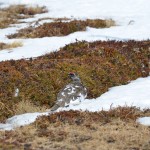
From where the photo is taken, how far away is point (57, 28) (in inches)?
875

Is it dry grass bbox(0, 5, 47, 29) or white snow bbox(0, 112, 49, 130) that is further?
dry grass bbox(0, 5, 47, 29)

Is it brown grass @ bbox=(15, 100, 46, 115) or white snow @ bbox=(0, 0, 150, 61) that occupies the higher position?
white snow @ bbox=(0, 0, 150, 61)

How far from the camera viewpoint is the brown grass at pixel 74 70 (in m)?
12.7

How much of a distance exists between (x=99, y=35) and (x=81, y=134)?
1269cm

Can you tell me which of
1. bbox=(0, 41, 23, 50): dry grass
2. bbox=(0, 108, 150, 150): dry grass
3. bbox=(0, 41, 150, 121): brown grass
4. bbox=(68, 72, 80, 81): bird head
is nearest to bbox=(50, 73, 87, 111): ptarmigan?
bbox=(68, 72, 80, 81): bird head

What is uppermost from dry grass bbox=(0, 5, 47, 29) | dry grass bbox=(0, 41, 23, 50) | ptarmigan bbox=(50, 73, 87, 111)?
dry grass bbox=(0, 5, 47, 29)

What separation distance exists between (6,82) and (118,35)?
950 centimetres

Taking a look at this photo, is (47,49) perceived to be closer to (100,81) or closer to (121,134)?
(100,81)

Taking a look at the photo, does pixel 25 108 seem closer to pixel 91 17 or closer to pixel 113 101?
pixel 113 101

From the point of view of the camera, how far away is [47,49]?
1877cm

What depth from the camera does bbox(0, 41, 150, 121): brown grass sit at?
12711 millimetres

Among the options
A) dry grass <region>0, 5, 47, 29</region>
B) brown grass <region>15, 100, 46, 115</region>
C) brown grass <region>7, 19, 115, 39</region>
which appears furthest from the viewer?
dry grass <region>0, 5, 47, 29</region>

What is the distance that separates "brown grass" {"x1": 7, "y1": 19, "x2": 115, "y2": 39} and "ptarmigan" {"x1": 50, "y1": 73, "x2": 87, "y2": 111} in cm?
917

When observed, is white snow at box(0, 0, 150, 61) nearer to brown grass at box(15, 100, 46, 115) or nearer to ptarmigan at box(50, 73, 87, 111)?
ptarmigan at box(50, 73, 87, 111)
